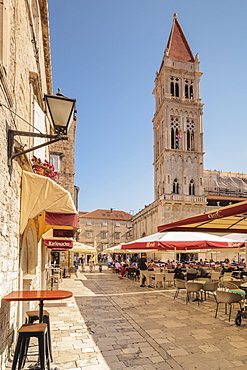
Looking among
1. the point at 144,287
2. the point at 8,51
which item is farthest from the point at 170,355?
the point at 144,287

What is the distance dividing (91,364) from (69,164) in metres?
18.6

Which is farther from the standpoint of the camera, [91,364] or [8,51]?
[91,364]

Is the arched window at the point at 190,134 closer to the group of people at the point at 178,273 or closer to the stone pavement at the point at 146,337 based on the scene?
the group of people at the point at 178,273

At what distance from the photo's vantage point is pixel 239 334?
242 inches

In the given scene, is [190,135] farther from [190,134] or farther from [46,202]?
[46,202]

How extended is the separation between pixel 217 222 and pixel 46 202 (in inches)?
193

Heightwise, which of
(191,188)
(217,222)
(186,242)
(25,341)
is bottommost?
(25,341)

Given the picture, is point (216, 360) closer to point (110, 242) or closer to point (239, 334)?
point (239, 334)

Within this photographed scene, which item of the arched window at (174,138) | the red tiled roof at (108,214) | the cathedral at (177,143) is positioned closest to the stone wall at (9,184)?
the cathedral at (177,143)

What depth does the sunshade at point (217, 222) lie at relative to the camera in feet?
17.7

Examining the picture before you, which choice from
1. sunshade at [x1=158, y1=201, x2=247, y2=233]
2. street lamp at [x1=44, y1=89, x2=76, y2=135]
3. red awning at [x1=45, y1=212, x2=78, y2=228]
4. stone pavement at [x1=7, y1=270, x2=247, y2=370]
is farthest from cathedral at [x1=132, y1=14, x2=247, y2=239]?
street lamp at [x1=44, y1=89, x2=76, y2=135]

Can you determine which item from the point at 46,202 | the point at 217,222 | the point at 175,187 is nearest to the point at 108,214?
the point at 175,187

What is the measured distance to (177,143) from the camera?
42188 mm

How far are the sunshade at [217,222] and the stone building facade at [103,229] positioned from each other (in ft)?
167
